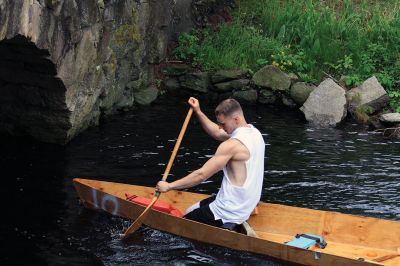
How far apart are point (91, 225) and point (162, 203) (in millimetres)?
951

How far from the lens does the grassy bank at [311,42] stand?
54.4ft

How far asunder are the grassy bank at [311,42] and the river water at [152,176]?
5.92ft

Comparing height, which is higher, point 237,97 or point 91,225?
point 237,97

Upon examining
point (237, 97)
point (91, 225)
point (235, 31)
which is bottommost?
point (91, 225)

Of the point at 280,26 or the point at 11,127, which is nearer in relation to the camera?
the point at 11,127

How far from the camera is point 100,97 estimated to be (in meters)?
13.8

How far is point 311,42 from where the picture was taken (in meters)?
17.1

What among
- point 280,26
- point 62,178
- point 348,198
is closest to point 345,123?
point 280,26

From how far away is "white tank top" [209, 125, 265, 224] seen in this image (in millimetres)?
8000

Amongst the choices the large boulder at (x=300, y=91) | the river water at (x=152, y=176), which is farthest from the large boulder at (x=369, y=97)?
the large boulder at (x=300, y=91)

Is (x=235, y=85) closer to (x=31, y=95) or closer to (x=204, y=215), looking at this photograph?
(x=31, y=95)

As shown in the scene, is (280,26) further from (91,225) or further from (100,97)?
(91,225)

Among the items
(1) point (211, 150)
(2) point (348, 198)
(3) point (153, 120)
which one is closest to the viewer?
(2) point (348, 198)

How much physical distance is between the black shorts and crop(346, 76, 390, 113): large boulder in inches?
301
